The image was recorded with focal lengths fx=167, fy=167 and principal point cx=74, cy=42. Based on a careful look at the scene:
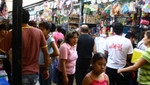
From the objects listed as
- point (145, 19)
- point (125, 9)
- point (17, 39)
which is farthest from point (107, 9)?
point (17, 39)

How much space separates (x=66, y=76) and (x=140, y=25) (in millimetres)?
2483

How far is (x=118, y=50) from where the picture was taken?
2908 mm

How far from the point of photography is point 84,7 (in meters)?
5.74

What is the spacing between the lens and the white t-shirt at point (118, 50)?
2875 millimetres

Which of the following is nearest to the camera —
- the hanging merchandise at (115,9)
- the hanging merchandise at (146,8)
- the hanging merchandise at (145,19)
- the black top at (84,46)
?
the black top at (84,46)

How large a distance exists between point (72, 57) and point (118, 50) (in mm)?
816

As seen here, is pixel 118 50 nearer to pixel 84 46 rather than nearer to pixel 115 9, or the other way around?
pixel 84 46

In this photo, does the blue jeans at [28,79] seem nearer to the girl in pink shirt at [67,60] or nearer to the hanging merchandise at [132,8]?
the girl in pink shirt at [67,60]

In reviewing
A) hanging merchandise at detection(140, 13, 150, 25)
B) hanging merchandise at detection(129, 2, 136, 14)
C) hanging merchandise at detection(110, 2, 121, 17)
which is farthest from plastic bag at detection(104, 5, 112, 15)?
hanging merchandise at detection(140, 13, 150, 25)

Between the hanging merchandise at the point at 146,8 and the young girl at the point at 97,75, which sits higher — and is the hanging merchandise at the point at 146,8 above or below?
above

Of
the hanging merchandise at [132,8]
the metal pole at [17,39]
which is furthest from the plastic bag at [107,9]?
the metal pole at [17,39]

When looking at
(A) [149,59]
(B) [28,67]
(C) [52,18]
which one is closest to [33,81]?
(B) [28,67]

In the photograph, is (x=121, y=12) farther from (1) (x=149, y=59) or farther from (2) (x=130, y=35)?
(1) (x=149, y=59)

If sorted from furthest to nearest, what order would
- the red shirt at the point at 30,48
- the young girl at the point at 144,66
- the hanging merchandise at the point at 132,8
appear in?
the hanging merchandise at the point at 132,8 < the young girl at the point at 144,66 < the red shirt at the point at 30,48
